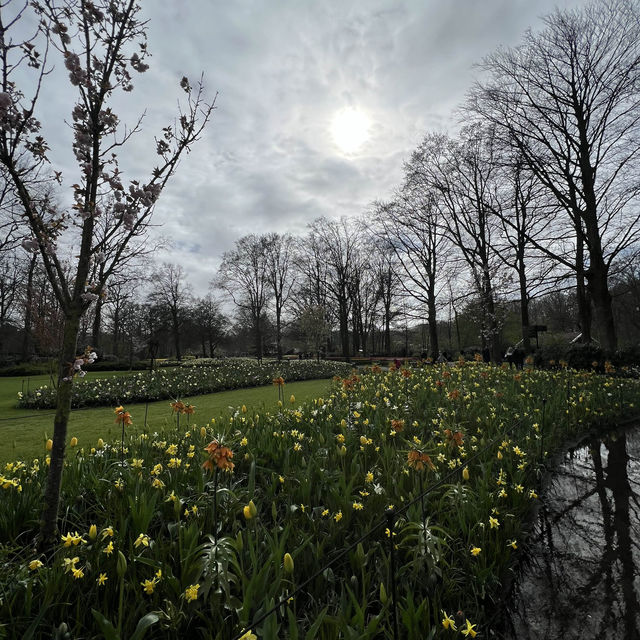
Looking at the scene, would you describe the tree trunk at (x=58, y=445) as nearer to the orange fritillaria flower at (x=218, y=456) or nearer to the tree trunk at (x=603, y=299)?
the orange fritillaria flower at (x=218, y=456)

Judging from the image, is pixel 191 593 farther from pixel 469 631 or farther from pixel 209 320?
pixel 209 320

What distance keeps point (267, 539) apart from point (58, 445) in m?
1.49

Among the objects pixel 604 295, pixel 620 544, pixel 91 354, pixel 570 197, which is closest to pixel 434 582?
pixel 620 544

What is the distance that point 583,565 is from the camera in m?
2.75

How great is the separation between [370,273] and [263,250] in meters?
11.6

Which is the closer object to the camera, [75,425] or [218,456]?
[218,456]

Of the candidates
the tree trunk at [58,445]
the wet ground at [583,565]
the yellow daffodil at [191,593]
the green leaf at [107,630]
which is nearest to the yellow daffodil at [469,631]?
the wet ground at [583,565]

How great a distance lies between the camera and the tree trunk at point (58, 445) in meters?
2.22

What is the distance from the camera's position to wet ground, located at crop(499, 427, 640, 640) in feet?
→ 7.15

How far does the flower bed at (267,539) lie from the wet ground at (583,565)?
0.23 metres

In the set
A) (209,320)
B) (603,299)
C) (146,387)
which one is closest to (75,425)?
(146,387)

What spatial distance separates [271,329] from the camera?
5094 cm

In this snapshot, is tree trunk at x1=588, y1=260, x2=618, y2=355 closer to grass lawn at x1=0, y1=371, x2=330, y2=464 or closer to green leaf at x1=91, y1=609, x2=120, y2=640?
grass lawn at x1=0, y1=371, x2=330, y2=464

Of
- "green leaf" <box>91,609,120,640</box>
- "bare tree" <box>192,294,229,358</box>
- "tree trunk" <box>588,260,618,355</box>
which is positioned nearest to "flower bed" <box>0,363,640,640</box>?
"green leaf" <box>91,609,120,640</box>
